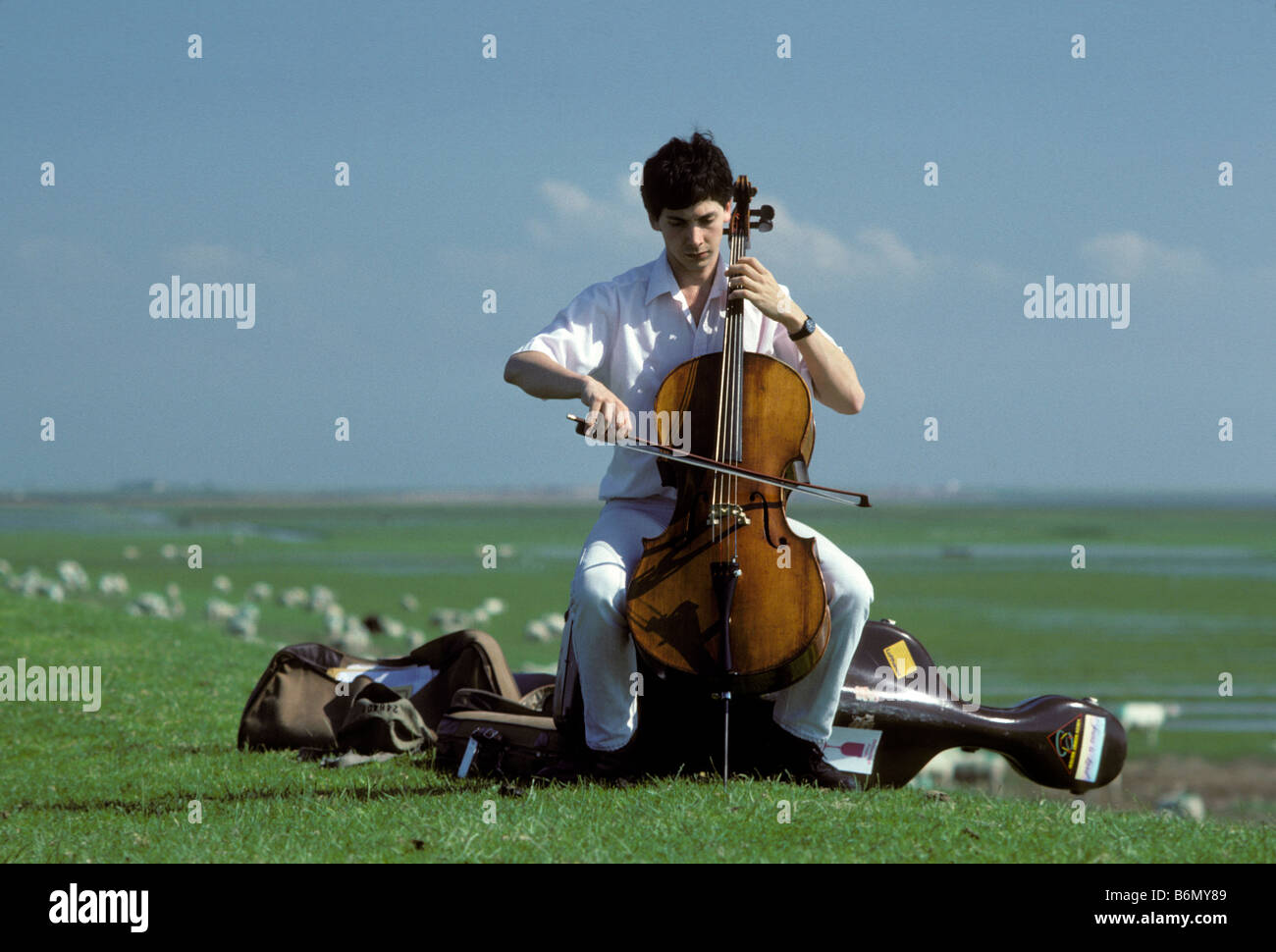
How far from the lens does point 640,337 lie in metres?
4.70

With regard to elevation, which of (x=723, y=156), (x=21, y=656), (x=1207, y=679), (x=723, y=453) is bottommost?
(x=1207, y=679)

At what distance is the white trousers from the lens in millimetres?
4227

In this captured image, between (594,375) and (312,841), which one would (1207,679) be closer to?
(594,375)

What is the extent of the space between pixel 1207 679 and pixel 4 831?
47.3ft

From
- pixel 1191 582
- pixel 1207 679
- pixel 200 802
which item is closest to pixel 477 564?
pixel 1191 582

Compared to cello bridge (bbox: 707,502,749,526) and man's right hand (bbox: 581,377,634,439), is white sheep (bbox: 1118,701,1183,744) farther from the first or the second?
man's right hand (bbox: 581,377,634,439)

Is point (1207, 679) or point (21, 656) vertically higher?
point (21, 656)

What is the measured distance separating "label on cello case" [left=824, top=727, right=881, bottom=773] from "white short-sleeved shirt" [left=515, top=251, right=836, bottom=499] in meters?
1.09

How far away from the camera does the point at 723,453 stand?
420 centimetres

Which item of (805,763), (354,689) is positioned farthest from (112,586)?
(805,763)

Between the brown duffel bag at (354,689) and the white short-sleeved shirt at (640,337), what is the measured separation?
1547 millimetres

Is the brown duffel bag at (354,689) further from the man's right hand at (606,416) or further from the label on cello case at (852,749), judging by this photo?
the man's right hand at (606,416)

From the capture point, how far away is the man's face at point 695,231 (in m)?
4.52

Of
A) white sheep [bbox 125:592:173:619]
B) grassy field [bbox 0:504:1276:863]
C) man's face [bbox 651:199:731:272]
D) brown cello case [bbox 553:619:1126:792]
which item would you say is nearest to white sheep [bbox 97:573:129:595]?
grassy field [bbox 0:504:1276:863]
